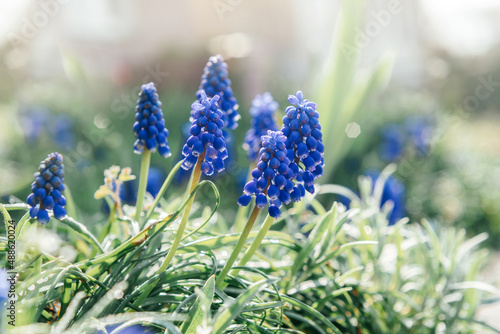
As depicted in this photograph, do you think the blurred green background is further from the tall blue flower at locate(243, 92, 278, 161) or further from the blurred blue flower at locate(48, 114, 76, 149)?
the tall blue flower at locate(243, 92, 278, 161)

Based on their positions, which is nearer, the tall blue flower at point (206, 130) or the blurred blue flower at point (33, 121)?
the tall blue flower at point (206, 130)

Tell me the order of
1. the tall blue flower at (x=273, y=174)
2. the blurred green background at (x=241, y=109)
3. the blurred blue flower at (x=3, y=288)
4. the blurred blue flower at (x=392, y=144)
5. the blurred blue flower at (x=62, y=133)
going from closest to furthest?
the blurred blue flower at (x=3, y=288), the tall blue flower at (x=273, y=174), the blurred green background at (x=241, y=109), the blurred blue flower at (x=392, y=144), the blurred blue flower at (x=62, y=133)

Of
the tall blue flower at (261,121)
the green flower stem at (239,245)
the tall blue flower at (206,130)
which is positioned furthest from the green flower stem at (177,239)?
the tall blue flower at (261,121)

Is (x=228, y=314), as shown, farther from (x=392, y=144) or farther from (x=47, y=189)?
(x=392, y=144)

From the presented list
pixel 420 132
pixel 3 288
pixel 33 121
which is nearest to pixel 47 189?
pixel 3 288

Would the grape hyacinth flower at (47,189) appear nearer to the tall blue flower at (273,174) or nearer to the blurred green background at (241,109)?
the tall blue flower at (273,174)

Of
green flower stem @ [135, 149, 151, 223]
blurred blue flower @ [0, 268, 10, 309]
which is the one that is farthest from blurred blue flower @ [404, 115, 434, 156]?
blurred blue flower @ [0, 268, 10, 309]
